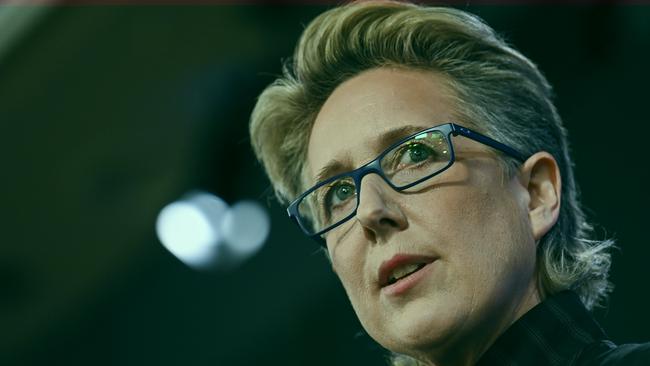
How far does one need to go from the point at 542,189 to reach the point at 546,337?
25 cm

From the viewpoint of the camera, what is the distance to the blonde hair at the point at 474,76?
4.48 ft

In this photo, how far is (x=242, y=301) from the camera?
287 cm

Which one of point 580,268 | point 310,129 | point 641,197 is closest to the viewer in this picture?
point 580,268

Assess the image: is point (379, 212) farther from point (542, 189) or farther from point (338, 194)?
point (542, 189)

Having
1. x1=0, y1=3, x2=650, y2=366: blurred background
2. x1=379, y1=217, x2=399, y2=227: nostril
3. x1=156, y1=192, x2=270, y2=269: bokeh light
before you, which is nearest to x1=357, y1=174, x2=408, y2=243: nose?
x1=379, y1=217, x2=399, y2=227: nostril

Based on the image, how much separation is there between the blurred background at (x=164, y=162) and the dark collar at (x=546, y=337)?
38.8 inches

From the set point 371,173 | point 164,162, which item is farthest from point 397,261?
point 164,162

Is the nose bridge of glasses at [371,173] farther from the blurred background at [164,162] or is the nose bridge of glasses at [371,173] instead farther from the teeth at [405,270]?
the blurred background at [164,162]

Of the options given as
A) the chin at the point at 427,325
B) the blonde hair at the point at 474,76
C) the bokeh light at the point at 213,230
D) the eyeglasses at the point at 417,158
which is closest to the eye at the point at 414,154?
the eyeglasses at the point at 417,158

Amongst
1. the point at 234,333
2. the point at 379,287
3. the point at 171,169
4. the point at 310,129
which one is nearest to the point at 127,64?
the point at 171,169

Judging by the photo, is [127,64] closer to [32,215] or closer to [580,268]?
[32,215]

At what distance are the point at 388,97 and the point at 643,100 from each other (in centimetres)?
105

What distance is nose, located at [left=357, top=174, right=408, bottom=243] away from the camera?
1224mm

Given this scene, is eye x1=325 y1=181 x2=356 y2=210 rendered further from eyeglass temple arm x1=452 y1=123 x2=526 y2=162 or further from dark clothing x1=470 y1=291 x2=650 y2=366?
dark clothing x1=470 y1=291 x2=650 y2=366
